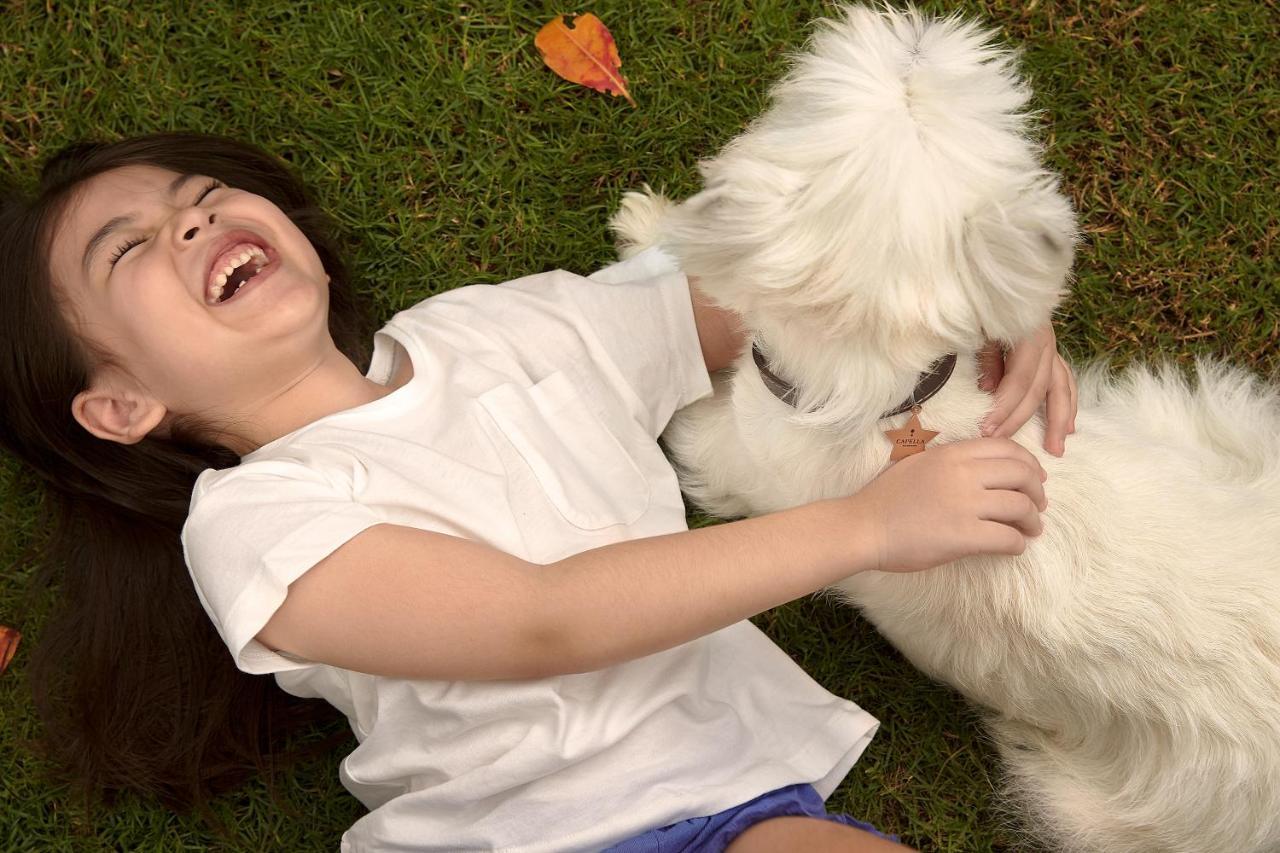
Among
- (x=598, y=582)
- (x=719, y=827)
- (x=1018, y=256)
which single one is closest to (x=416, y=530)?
(x=598, y=582)

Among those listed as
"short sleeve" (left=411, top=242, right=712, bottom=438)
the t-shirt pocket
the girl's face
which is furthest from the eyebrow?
the t-shirt pocket

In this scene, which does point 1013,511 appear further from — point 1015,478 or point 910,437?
point 910,437

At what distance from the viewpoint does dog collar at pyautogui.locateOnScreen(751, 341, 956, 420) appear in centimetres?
201

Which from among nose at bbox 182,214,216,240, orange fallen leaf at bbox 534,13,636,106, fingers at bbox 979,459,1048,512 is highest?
orange fallen leaf at bbox 534,13,636,106

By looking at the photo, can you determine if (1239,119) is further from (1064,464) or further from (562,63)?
(562,63)

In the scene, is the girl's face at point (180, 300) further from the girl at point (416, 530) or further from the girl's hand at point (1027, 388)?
the girl's hand at point (1027, 388)

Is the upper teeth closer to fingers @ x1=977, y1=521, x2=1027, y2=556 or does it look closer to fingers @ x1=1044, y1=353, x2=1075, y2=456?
fingers @ x1=977, y1=521, x2=1027, y2=556

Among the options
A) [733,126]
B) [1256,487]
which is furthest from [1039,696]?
[733,126]

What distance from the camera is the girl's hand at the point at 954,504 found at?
206cm

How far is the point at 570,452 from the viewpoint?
2.72 m

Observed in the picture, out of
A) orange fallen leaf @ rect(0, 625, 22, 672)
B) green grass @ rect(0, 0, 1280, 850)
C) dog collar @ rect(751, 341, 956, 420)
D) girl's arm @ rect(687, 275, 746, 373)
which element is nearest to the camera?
dog collar @ rect(751, 341, 956, 420)

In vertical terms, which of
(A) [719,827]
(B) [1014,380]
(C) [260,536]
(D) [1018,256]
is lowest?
(A) [719,827]

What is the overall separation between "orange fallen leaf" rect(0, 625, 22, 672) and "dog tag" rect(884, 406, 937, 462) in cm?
299

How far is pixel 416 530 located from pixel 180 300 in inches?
33.3
